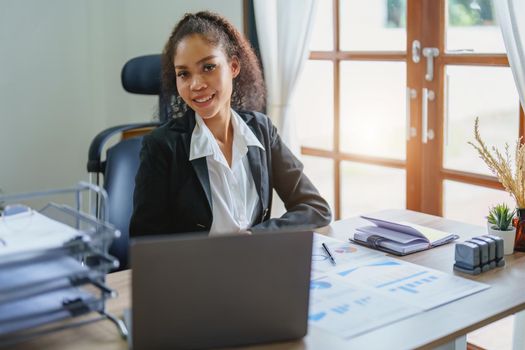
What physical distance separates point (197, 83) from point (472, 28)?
1194 millimetres

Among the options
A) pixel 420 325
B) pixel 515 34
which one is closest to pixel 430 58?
pixel 515 34

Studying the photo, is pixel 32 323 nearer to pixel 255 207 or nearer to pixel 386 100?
pixel 255 207

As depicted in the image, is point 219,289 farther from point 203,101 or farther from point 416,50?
point 416,50

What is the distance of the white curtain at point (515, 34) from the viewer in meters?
2.41

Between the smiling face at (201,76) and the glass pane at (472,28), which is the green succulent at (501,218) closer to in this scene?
the smiling face at (201,76)

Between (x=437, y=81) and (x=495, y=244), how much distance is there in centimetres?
125

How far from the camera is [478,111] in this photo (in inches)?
109

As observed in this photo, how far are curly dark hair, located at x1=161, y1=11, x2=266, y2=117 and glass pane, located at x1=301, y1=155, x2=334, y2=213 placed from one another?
1.14m

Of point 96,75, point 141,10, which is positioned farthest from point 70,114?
point 141,10

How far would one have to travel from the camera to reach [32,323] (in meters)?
1.30

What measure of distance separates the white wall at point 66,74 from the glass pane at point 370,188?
869 millimetres

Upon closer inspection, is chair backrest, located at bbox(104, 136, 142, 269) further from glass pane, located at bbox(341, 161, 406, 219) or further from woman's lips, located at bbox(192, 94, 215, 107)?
glass pane, located at bbox(341, 161, 406, 219)

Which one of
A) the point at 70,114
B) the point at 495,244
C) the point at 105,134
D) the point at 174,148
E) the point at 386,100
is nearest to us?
the point at 495,244

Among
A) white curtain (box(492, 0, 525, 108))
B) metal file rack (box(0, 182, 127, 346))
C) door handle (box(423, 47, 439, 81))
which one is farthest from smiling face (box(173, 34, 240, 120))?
door handle (box(423, 47, 439, 81))
